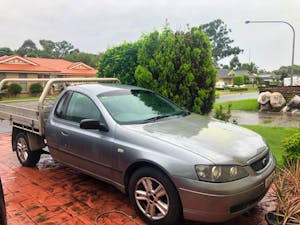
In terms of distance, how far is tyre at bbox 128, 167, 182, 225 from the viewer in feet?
9.62

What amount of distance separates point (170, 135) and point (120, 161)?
70 cm

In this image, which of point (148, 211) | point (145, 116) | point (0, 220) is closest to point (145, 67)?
point (145, 116)

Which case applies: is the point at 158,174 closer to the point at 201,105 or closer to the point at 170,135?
the point at 170,135

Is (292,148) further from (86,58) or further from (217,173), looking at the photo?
(86,58)

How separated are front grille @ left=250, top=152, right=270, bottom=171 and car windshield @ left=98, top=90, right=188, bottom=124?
1424 mm

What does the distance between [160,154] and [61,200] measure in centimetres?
181

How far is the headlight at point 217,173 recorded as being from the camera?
2.73 m

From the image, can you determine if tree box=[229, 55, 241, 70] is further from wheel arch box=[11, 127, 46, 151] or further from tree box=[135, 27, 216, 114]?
wheel arch box=[11, 127, 46, 151]

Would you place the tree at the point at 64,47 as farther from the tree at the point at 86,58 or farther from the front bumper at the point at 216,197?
the front bumper at the point at 216,197

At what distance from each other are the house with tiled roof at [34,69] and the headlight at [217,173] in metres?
28.7

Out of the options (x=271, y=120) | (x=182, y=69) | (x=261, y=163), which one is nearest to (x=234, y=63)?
(x=271, y=120)

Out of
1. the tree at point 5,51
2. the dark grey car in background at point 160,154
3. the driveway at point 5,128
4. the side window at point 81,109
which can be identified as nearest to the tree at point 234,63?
the tree at point 5,51

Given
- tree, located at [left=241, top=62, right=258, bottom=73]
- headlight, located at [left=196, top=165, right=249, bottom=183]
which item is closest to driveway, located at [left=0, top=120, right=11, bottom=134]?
headlight, located at [left=196, top=165, right=249, bottom=183]

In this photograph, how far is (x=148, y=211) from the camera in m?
3.18
